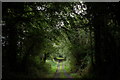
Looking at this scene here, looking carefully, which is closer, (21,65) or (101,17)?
(101,17)

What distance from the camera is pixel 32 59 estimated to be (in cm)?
1355

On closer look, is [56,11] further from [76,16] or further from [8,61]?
[8,61]

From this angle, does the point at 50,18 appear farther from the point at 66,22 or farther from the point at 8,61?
the point at 8,61

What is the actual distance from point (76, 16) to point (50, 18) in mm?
1945

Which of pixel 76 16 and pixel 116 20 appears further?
pixel 76 16

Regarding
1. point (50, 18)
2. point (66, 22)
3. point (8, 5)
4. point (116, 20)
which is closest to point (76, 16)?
point (66, 22)

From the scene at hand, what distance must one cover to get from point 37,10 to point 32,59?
5.22 metres

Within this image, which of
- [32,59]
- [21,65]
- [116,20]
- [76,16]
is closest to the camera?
[116,20]

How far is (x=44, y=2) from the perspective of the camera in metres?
10.3

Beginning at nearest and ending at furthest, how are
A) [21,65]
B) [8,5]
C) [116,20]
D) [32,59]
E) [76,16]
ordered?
1. [8,5]
2. [116,20]
3. [76,16]
4. [21,65]
5. [32,59]

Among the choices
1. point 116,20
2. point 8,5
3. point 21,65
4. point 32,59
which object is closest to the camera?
point 8,5

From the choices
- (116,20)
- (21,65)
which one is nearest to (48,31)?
(21,65)

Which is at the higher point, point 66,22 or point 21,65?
point 66,22

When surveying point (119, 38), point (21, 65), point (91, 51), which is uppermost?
point (119, 38)
